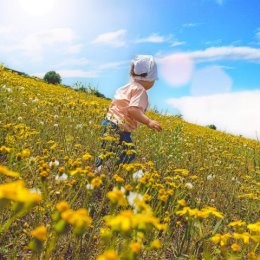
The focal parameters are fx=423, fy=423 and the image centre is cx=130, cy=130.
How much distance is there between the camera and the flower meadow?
161 centimetres

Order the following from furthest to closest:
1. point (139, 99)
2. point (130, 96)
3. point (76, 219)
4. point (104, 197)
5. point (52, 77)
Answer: point (52, 77) → point (130, 96) → point (139, 99) → point (104, 197) → point (76, 219)

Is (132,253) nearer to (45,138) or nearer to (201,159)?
(45,138)

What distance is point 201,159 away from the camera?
282 inches

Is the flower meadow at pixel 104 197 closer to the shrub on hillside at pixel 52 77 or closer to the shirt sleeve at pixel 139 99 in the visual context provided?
the shirt sleeve at pixel 139 99

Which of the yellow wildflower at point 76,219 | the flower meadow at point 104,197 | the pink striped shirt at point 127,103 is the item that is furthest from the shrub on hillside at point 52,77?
the yellow wildflower at point 76,219

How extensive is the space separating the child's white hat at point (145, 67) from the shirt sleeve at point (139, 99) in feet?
0.96

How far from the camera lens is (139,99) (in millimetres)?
5098

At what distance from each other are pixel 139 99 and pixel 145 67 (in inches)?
20.2

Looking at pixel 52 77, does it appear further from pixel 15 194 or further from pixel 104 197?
pixel 15 194

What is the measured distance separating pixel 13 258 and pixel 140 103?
9.63ft

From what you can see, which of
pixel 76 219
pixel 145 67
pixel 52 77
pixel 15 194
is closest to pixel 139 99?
pixel 145 67

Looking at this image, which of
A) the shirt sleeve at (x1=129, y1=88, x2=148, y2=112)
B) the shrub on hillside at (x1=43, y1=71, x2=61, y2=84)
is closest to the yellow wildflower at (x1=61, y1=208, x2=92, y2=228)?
the shirt sleeve at (x1=129, y1=88, x2=148, y2=112)

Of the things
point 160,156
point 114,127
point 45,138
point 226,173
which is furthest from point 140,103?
point 226,173

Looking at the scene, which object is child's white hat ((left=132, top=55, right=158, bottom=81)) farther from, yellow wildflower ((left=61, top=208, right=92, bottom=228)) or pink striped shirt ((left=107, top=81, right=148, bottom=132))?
yellow wildflower ((left=61, top=208, right=92, bottom=228))
